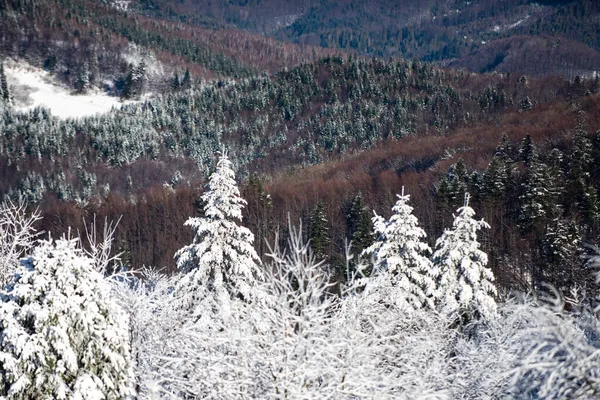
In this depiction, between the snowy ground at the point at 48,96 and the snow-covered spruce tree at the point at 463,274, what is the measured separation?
167 meters

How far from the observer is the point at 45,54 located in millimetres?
195625

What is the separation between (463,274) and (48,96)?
189396mm

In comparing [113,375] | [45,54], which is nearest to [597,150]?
[113,375]

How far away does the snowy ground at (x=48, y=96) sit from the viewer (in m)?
169

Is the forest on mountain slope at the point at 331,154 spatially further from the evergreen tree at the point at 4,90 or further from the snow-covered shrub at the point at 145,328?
the snow-covered shrub at the point at 145,328

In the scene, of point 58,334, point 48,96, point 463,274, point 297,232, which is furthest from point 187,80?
point 58,334

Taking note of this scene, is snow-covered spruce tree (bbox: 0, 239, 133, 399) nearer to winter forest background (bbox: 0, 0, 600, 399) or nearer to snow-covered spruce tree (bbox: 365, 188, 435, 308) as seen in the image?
winter forest background (bbox: 0, 0, 600, 399)

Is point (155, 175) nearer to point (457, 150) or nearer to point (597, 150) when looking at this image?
point (457, 150)

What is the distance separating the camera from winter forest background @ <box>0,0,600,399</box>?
7.29 meters

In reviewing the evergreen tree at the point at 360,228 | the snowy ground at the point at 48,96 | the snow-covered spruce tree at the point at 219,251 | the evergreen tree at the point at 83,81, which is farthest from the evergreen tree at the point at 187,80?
the snow-covered spruce tree at the point at 219,251

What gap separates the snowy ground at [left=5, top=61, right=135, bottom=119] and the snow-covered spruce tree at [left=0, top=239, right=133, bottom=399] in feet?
563

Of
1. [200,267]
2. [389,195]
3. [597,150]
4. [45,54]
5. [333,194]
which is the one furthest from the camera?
[45,54]

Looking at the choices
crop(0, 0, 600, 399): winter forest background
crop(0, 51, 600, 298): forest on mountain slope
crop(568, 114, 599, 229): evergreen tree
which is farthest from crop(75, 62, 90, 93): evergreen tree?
crop(568, 114, 599, 229): evergreen tree

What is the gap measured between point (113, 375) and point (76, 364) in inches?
35.6
